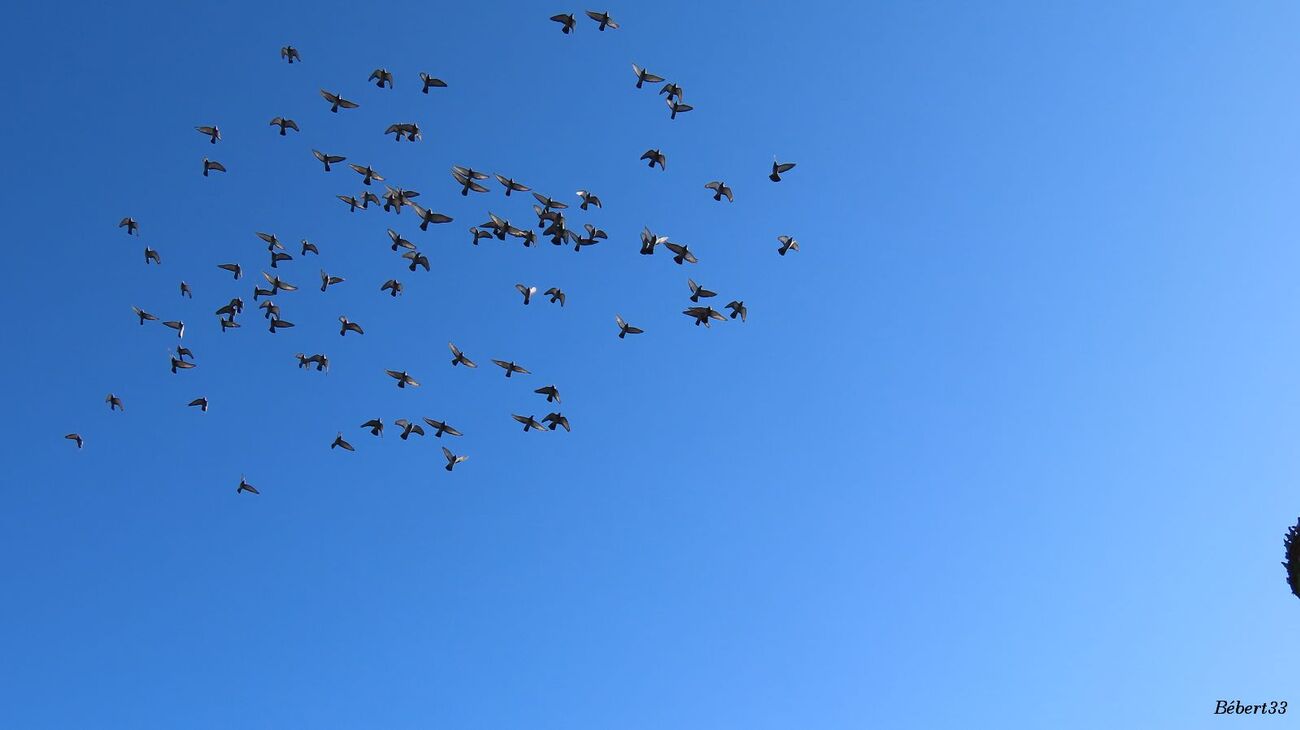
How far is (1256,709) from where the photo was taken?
4406cm

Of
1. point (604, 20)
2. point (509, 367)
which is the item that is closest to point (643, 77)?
point (604, 20)

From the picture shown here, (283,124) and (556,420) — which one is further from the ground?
(283,124)

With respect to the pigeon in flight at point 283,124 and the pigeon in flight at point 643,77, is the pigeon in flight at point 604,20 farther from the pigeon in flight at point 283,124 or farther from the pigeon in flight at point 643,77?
the pigeon in flight at point 283,124

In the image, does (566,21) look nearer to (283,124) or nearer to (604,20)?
(604,20)

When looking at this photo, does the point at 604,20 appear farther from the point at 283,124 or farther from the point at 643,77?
the point at 283,124

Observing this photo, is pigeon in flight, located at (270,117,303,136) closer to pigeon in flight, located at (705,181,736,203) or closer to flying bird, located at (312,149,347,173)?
flying bird, located at (312,149,347,173)

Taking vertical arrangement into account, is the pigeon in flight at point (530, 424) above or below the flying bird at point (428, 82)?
below

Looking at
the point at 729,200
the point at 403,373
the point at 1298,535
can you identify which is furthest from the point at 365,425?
the point at 1298,535

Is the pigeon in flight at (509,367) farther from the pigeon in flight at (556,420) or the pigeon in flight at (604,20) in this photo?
the pigeon in flight at (604,20)

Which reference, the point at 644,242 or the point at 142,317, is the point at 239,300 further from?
the point at 644,242

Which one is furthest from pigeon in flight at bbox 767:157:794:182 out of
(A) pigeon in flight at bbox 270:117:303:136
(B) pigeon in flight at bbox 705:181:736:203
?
(A) pigeon in flight at bbox 270:117:303:136

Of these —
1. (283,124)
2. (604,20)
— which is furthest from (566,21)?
(283,124)

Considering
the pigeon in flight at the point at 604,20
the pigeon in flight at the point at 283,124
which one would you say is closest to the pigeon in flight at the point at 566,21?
the pigeon in flight at the point at 604,20

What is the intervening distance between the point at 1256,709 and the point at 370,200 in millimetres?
50025
